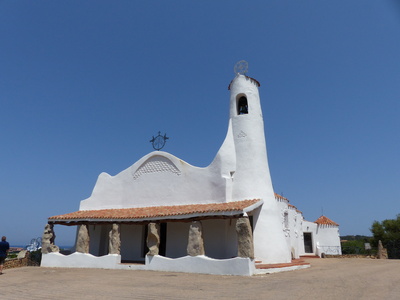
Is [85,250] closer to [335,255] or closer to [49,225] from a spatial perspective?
[49,225]

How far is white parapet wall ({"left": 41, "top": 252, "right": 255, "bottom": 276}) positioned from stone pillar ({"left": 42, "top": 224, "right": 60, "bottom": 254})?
0.26 meters

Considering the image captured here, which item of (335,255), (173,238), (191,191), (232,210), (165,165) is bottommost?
(335,255)

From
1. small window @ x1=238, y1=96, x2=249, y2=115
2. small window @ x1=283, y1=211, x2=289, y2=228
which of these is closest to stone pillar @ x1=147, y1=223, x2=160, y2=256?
small window @ x1=238, y1=96, x2=249, y2=115

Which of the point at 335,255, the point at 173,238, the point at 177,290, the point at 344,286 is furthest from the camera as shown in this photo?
the point at 335,255

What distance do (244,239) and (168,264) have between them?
3633 mm

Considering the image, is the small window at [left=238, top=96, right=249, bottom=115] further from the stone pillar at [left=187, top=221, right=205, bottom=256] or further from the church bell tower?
the stone pillar at [left=187, top=221, right=205, bottom=256]

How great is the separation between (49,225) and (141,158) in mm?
6003

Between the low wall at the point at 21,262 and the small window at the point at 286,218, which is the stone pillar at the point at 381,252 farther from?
the low wall at the point at 21,262


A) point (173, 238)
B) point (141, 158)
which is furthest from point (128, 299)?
point (141, 158)

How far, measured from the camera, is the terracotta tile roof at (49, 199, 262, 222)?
12.2 m

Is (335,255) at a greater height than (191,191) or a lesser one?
lesser

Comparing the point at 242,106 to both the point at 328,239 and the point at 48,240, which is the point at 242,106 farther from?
the point at 328,239

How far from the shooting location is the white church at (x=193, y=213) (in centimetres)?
1216

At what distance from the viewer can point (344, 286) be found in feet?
26.9
